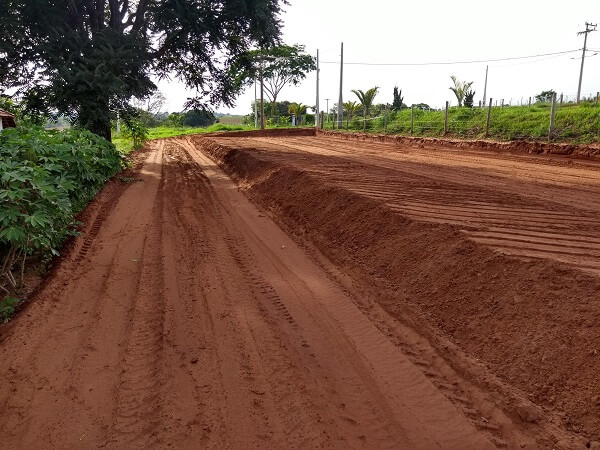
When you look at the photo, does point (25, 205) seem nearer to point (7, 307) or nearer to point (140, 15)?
point (7, 307)

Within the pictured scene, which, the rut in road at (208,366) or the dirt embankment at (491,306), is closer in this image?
the rut in road at (208,366)

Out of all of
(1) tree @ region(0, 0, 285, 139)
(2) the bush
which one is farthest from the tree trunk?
(2) the bush

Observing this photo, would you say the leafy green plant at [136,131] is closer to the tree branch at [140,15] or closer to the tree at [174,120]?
the tree branch at [140,15]

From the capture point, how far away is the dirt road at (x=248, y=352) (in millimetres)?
2998

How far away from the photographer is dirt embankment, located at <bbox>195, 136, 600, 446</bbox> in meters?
3.23

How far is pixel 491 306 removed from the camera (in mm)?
4199

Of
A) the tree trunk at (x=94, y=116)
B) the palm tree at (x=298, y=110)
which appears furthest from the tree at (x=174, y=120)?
the tree trunk at (x=94, y=116)

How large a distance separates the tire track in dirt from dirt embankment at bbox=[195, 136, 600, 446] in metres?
0.34

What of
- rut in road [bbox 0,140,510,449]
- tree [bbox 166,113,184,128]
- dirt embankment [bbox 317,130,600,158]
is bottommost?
rut in road [bbox 0,140,510,449]

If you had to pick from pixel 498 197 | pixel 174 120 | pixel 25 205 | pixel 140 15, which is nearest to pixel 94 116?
pixel 140 15

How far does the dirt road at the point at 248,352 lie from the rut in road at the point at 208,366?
0.04 feet

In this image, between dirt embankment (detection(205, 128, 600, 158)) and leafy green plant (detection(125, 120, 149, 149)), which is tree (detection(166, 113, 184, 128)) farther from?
dirt embankment (detection(205, 128, 600, 158))

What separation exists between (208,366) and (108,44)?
15439mm

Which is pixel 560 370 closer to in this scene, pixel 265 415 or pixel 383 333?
pixel 383 333
